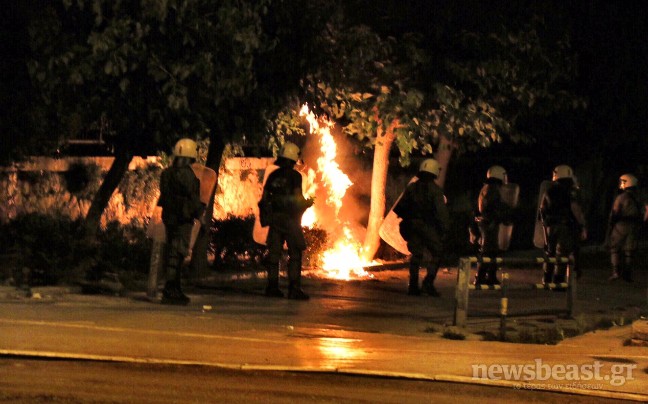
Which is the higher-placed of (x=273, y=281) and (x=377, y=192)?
(x=377, y=192)

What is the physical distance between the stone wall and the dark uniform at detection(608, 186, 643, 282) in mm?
6497

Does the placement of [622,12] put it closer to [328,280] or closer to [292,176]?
[328,280]

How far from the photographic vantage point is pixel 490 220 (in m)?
17.3

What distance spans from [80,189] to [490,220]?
698 centimetres

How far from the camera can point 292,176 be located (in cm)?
1492

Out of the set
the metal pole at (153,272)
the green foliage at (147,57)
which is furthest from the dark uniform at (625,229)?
the metal pole at (153,272)

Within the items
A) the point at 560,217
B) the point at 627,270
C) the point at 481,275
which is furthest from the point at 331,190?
the point at 560,217

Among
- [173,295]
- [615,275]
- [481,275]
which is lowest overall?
[173,295]

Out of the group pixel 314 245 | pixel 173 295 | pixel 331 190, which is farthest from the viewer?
pixel 331 190

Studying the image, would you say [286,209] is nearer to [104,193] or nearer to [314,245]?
[104,193]

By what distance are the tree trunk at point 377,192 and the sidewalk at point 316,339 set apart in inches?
203

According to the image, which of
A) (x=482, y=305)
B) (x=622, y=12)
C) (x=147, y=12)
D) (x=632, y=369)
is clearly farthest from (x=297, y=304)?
(x=622, y=12)

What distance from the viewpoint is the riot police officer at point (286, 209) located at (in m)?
14.9

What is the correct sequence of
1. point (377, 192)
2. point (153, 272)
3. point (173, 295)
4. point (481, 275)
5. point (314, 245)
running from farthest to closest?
point (377, 192), point (314, 245), point (481, 275), point (153, 272), point (173, 295)
